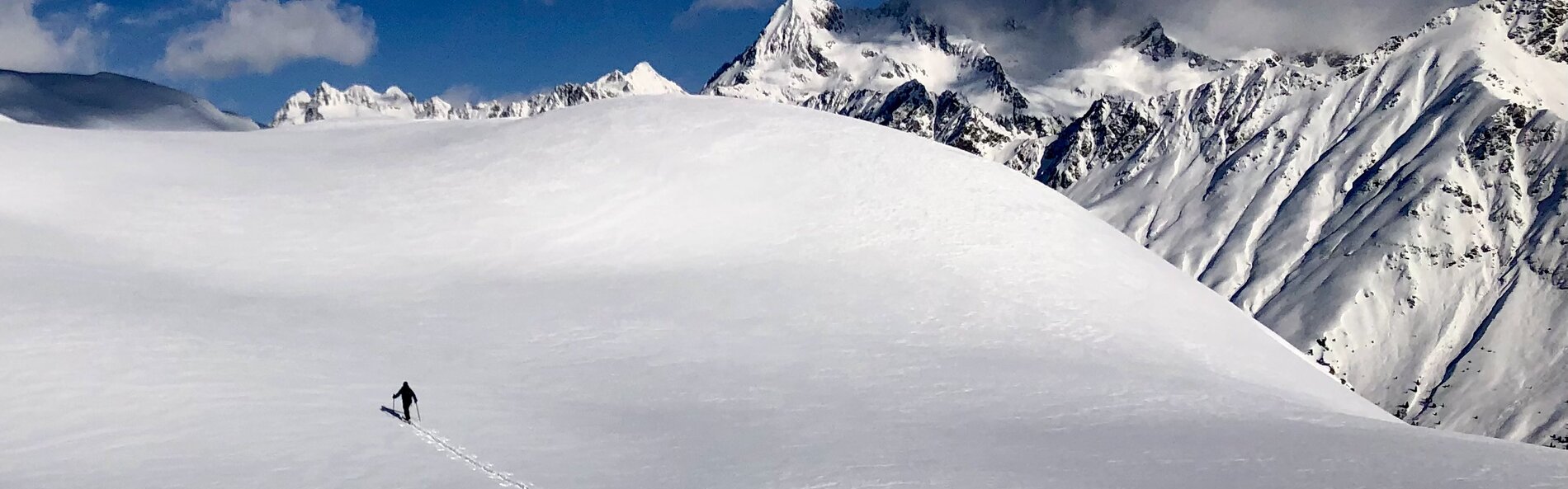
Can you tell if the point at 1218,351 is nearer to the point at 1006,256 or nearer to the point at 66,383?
the point at 1006,256

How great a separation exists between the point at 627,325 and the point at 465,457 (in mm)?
13982

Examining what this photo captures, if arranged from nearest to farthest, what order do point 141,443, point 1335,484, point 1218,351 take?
point 1335,484, point 141,443, point 1218,351

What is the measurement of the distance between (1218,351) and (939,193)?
15.5 metres

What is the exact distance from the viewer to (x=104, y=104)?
143 meters

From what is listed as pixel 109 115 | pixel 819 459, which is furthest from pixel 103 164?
pixel 109 115

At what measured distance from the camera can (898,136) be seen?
64.9 meters

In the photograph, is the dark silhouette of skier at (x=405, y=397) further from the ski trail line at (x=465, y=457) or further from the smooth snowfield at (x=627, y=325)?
the smooth snowfield at (x=627, y=325)

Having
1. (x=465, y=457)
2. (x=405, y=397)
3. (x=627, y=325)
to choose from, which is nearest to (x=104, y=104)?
(x=627, y=325)

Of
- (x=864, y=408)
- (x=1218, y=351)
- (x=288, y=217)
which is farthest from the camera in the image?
(x=288, y=217)

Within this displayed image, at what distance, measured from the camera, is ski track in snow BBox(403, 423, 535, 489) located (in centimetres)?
2428

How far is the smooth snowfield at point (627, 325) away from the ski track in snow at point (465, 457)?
0.41 feet

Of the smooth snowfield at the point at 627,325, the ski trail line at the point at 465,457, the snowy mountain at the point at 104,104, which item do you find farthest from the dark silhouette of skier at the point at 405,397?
the snowy mountain at the point at 104,104

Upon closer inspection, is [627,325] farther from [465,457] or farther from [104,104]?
[104,104]

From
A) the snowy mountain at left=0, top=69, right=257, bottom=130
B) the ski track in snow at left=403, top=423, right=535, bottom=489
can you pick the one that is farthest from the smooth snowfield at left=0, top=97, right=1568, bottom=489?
the snowy mountain at left=0, top=69, right=257, bottom=130
